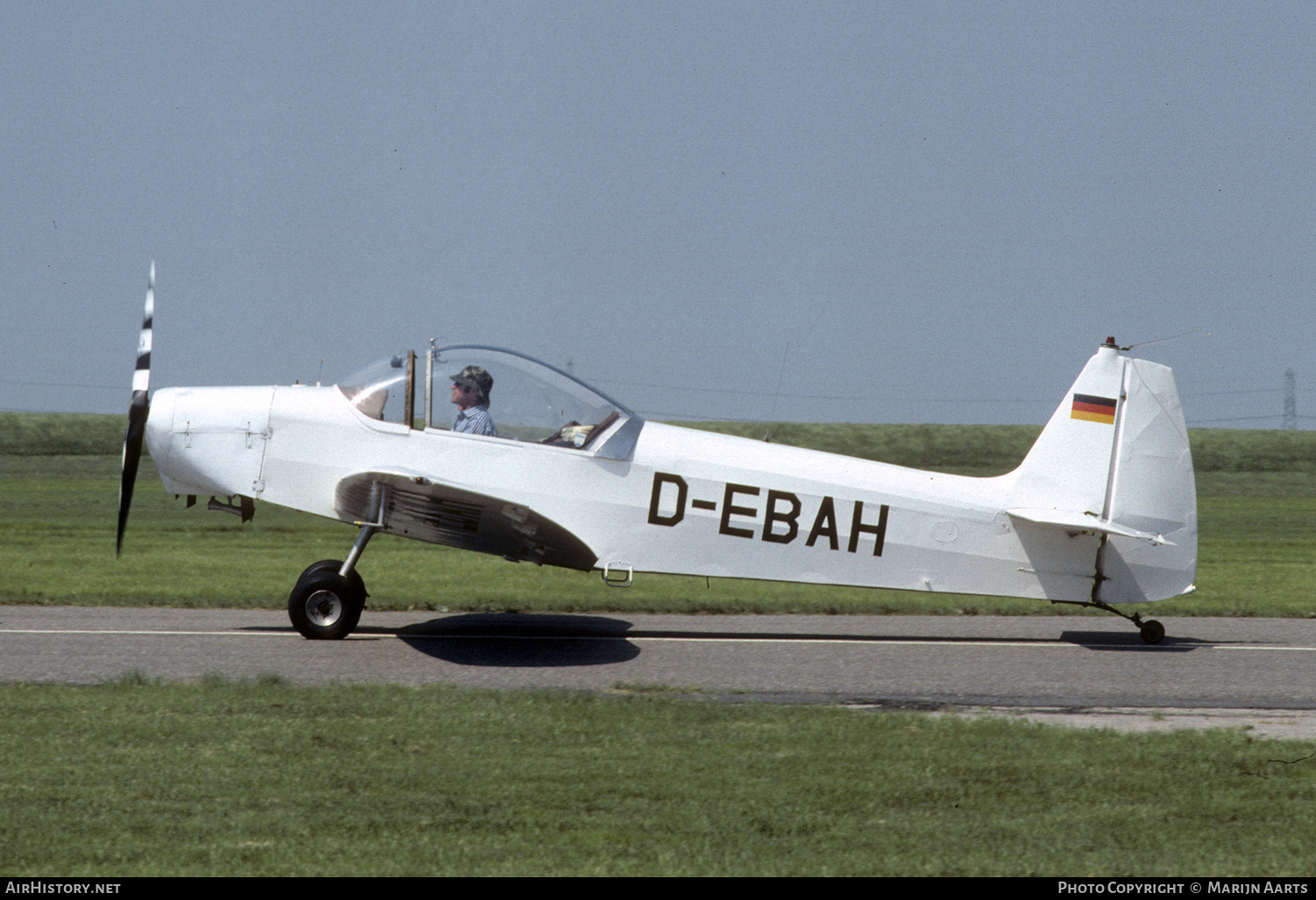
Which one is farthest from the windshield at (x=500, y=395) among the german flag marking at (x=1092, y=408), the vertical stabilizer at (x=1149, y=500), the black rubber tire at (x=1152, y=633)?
the black rubber tire at (x=1152, y=633)

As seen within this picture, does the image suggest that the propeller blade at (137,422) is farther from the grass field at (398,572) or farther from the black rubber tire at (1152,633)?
the black rubber tire at (1152,633)

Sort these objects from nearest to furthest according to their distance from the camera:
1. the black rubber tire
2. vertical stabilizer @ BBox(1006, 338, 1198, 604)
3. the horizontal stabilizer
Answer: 1. the horizontal stabilizer
2. vertical stabilizer @ BBox(1006, 338, 1198, 604)
3. the black rubber tire

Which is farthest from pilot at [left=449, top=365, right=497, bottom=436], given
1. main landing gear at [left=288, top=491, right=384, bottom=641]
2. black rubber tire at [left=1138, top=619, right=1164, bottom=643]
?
black rubber tire at [left=1138, top=619, right=1164, bottom=643]

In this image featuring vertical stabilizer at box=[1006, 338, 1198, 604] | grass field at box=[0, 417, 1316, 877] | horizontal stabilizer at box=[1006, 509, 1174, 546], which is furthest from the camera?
vertical stabilizer at box=[1006, 338, 1198, 604]

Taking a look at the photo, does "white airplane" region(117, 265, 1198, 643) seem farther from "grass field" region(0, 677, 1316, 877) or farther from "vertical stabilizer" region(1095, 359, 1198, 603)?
"grass field" region(0, 677, 1316, 877)

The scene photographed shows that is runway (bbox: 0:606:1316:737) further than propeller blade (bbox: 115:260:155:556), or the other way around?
propeller blade (bbox: 115:260:155:556)

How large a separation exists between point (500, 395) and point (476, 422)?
295mm

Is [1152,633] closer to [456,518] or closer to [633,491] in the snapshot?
[633,491]

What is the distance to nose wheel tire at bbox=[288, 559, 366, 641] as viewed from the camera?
31.4ft

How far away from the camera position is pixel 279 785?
206 inches

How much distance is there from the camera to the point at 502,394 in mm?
9656

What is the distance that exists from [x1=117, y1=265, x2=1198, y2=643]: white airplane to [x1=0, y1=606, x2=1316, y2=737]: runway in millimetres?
645

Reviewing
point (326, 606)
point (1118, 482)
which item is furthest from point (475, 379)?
point (1118, 482)

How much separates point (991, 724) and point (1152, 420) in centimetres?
486
